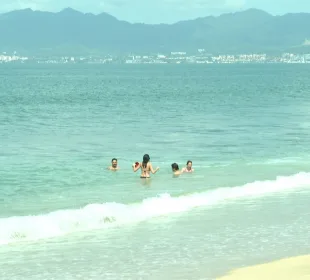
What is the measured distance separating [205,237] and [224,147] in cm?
2170

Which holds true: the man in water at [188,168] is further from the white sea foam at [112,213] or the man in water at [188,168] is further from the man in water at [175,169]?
the white sea foam at [112,213]

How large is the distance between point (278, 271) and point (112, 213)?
7696 millimetres

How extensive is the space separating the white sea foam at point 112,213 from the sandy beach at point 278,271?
6.24 m

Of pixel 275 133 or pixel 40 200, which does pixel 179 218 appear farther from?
pixel 275 133

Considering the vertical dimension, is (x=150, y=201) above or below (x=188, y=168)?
above

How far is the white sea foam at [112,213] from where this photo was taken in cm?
1991

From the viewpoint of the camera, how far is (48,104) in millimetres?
84875

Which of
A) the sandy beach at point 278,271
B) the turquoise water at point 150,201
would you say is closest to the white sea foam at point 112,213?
the turquoise water at point 150,201

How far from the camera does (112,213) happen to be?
22.2 m

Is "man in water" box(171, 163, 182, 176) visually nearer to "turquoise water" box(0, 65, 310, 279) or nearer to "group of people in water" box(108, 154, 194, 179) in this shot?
"group of people in water" box(108, 154, 194, 179)

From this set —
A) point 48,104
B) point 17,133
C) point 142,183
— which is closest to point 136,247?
point 142,183

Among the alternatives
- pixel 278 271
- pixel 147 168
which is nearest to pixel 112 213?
pixel 278 271

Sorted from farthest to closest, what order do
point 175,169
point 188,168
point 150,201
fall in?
1. point 188,168
2. point 175,169
3. point 150,201

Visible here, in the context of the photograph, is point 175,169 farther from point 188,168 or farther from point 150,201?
point 150,201
